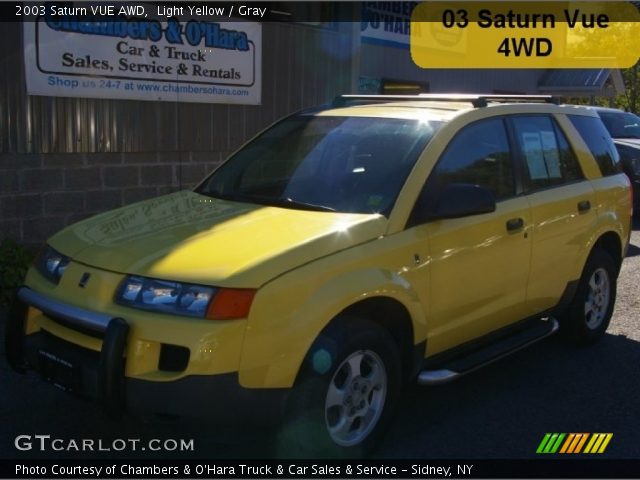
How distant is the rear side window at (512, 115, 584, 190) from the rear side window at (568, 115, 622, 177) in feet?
1.04

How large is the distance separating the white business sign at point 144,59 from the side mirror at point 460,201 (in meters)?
4.70

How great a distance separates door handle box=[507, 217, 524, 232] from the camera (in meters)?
4.52

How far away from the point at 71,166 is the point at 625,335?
17.4 feet

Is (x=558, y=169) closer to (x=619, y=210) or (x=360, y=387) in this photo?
(x=619, y=210)

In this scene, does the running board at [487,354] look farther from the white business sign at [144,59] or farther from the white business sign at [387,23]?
the white business sign at [387,23]

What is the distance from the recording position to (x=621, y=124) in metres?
12.9

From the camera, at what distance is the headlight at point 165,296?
3266 mm

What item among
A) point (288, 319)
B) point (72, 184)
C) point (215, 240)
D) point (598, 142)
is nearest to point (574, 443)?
point (288, 319)

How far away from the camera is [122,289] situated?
11.2ft

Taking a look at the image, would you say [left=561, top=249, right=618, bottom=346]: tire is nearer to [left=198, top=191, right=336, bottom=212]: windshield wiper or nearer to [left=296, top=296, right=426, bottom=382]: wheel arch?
[left=296, top=296, right=426, bottom=382]: wheel arch

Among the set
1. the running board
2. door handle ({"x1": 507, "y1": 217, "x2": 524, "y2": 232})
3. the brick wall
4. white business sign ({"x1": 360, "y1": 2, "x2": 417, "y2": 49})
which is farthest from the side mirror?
white business sign ({"x1": 360, "y1": 2, "x2": 417, "y2": 49})

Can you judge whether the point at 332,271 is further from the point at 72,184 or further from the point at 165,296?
the point at 72,184

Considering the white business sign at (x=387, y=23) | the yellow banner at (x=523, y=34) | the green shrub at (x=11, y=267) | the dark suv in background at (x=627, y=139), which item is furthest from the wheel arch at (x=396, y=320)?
the yellow banner at (x=523, y=34)

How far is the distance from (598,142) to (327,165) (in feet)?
8.29
